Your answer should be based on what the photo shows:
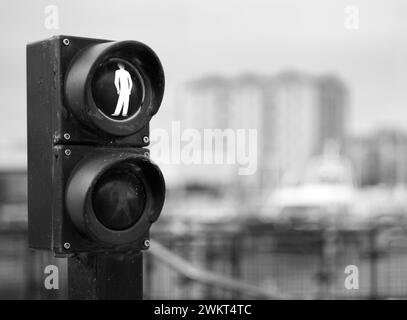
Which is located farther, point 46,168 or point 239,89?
point 239,89

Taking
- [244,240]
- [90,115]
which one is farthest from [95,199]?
[244,240]

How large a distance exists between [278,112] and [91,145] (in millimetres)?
83231

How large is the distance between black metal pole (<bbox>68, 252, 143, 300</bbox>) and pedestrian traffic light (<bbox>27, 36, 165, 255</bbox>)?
0.20 feet

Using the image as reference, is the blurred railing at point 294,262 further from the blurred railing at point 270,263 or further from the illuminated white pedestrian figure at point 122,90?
the illuminated white pedestrian figure at point 122,90

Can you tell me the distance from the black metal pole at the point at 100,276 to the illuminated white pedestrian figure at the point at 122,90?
17.5 inches

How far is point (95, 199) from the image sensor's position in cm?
233

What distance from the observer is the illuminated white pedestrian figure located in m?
2.41

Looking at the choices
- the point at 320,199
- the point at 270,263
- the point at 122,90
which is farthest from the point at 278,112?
the point at 122,90

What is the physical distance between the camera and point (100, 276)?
2418 mm

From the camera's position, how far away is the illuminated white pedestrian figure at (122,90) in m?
2.41

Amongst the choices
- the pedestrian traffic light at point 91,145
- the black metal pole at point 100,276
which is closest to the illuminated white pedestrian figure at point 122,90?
the pedestrian traffic light at point 91,145

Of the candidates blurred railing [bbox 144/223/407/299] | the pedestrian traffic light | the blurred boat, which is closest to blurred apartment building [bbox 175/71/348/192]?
the blurred boat
